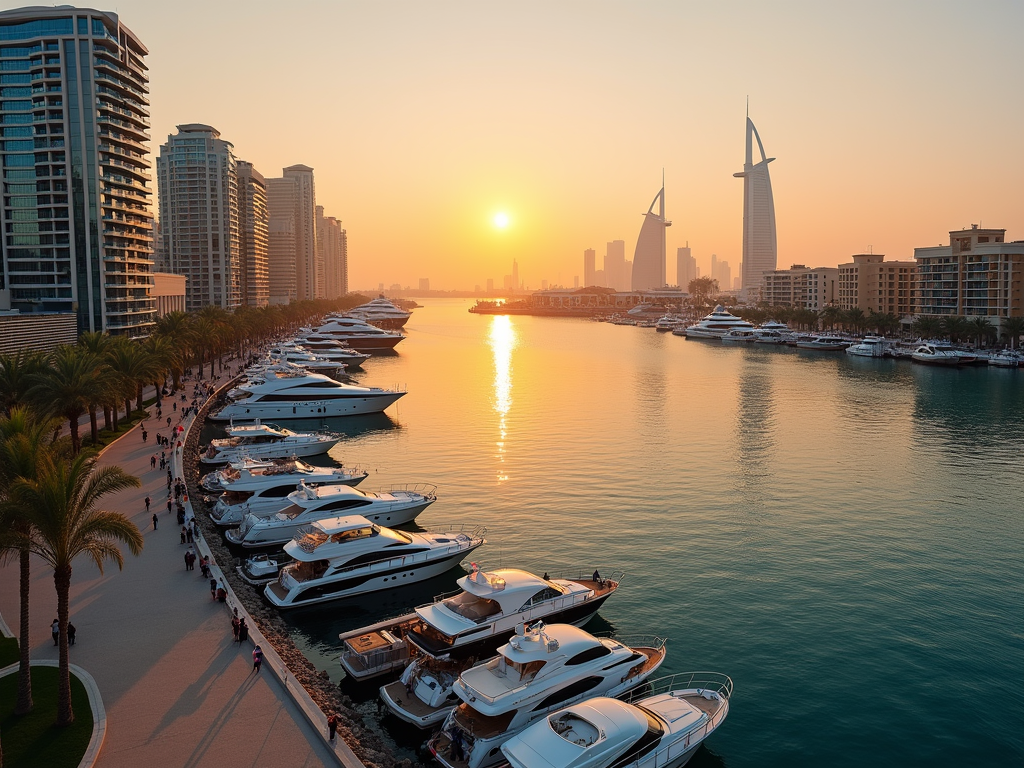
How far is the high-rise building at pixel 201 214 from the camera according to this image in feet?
592

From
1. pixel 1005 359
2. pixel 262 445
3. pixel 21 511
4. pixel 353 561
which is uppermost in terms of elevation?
pixel 21 511

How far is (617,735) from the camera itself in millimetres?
18141

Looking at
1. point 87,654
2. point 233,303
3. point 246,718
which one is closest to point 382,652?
point 246,718

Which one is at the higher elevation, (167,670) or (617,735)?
(617,735)

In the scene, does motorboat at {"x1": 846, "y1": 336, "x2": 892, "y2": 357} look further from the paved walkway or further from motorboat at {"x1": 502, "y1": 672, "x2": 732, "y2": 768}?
the paved walkway

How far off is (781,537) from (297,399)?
4747 centimetres

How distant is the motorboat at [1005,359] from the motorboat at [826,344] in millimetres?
32821

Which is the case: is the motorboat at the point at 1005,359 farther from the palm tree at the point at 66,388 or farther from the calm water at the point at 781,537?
the palm tree at the point at 66,388

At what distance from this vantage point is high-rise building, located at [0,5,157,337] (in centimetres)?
9000

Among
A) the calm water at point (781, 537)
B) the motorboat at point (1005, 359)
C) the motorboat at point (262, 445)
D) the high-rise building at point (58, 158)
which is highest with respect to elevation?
the high-rise building at point (58, 158)

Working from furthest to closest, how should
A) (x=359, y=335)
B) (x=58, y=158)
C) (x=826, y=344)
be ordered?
(x=826, y=344)
(x=359, y=335)
(x=58, y=158)

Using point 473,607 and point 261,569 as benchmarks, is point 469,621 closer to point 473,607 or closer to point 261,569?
point 473,607

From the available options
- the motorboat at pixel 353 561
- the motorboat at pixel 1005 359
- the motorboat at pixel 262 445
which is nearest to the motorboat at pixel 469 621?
the motorboat at pixel 353 561

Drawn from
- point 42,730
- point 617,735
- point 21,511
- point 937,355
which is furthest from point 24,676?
point 937,355
